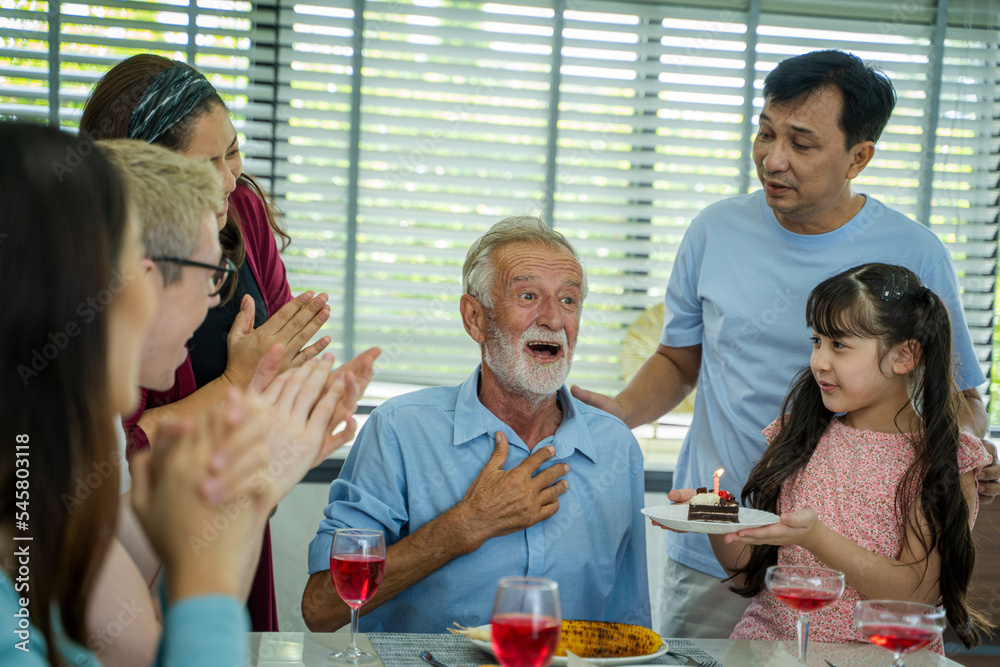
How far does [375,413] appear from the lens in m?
2.10

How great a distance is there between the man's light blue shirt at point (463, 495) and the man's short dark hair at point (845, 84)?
3.36 ft

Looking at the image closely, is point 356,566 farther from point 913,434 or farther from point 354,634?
point 913,434

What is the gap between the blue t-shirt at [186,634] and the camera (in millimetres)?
851

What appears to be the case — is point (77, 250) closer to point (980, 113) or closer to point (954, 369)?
point (954, 369)

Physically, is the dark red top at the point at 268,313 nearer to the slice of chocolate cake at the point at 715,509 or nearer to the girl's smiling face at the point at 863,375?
the slice of chocolate cake at the point at 715,509

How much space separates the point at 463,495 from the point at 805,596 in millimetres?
820

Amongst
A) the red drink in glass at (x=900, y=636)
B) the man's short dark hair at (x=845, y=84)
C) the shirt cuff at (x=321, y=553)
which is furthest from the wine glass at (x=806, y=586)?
the man's short dark hair at (x=845, y=84)

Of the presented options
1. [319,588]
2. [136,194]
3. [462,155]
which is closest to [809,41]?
[462,155]

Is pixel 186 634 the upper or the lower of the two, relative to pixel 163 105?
lower

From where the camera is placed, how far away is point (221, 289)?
161 centimetres

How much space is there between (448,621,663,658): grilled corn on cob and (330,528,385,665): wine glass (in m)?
0.19

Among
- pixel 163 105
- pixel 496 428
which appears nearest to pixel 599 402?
pixel 496 428

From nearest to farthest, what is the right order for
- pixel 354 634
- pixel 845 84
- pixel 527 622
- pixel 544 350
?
pixel 527 622 < pixel 354 634 < pixel 544 350 < pixel 845 84

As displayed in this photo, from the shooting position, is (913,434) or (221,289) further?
(913,434)
